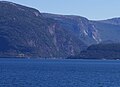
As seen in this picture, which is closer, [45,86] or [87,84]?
[45,86]

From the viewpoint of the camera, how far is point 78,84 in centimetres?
12100

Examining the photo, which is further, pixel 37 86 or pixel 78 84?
pixel 78 84

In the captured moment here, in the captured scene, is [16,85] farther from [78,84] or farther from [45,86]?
[78,84]

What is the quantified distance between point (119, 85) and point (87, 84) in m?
7.23

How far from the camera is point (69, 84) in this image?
395 ft

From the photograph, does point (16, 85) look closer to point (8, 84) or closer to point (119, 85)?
point (8, 84)

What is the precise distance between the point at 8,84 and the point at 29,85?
454cm

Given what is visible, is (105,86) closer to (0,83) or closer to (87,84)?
(87,84)

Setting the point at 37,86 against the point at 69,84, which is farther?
the point at 69,84

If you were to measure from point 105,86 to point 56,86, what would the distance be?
1055 centimetres

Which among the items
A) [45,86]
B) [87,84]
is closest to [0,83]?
[45,86]

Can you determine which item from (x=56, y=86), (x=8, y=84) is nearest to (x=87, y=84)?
(x=56, y=86)

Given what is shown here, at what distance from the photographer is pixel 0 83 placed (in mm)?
117938

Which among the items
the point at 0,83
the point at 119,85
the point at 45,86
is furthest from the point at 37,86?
the point at 119,85
